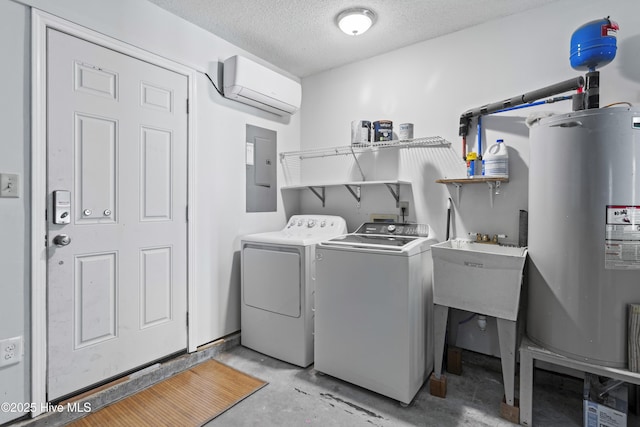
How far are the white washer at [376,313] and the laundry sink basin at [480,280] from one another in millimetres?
149

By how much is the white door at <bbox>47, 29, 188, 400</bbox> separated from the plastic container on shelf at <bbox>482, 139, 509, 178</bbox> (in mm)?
2136

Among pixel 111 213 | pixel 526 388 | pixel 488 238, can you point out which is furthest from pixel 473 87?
pixel 111 213

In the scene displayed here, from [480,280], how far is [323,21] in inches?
80.5

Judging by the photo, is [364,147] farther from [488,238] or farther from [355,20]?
[488,238]

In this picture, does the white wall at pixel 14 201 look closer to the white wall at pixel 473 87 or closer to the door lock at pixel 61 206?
the door lock at pixel 61 206

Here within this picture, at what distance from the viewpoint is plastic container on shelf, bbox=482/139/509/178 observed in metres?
2.11

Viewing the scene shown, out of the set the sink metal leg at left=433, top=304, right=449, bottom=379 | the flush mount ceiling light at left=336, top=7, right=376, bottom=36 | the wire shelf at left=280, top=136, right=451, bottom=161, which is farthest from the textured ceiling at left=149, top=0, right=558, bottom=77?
the sink metal leg at left=433, top=304, right=449, bottom=379

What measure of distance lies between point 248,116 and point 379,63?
49.3 inches

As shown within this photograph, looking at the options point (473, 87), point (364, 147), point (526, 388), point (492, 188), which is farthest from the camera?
point (364, 147)

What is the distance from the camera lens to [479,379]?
215 centimetres

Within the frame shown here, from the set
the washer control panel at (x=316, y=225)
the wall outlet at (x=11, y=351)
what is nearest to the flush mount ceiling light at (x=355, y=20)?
the washer control panel at (x=316, y=225)

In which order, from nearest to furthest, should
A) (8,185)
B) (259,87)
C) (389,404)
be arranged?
1. (8,185)
2. (389,404)
3. (259,87)

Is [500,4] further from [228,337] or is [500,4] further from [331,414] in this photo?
[228,337]

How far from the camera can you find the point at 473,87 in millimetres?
2336
